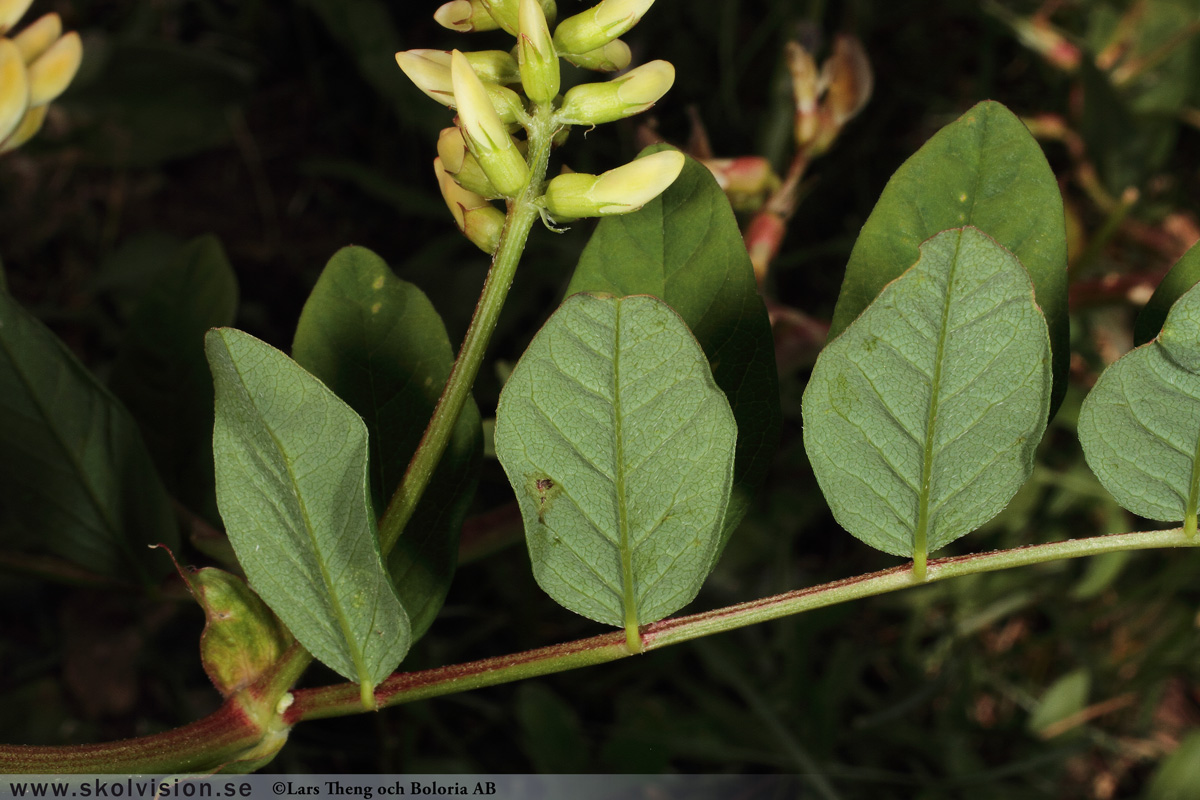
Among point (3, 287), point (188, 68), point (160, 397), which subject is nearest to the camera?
point (3, 287)

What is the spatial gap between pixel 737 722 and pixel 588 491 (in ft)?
2.71

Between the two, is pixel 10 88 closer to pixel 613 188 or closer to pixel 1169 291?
pixel 613 188

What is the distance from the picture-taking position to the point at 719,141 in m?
1.60

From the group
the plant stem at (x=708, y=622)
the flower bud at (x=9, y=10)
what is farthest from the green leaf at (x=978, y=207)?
the flower bud at (x=9, y=10)

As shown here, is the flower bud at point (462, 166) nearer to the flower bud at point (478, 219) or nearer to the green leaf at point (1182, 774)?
the flower bud at point (478, 219)

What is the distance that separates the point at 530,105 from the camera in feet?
1.94

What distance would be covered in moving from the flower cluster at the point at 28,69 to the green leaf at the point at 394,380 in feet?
1.01

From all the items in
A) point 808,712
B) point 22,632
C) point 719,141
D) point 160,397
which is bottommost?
point 808,712

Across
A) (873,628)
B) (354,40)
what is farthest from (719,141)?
(873,628)

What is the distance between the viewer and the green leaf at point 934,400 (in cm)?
54

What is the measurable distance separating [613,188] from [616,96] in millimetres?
56

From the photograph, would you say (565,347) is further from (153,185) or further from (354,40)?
(153,185)

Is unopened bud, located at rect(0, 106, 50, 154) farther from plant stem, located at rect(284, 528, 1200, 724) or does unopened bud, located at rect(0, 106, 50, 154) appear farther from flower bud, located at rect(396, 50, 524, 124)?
plant stem, located at rect(284, 528, 1200, 724)

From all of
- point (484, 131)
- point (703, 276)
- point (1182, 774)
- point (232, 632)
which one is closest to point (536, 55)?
point (484, 131)
